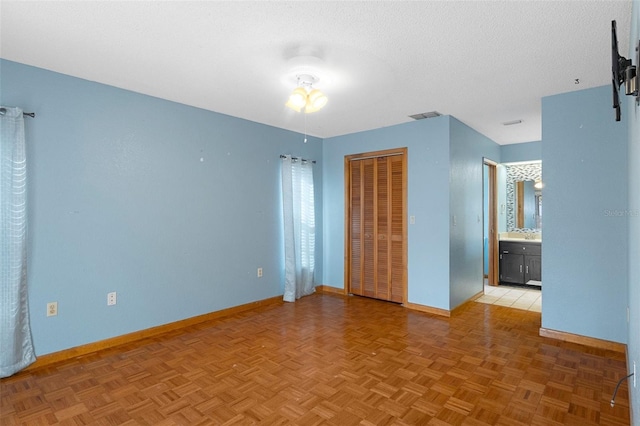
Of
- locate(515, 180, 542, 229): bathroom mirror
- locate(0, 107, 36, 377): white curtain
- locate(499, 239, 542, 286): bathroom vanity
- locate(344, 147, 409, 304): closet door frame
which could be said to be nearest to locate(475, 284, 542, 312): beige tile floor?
locate(499, 239, 542, 286): bathroom vanity

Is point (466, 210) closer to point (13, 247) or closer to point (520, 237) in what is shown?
point (520, 237)

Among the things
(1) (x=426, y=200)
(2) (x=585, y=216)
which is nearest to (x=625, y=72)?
(2) (x=585, y=216)

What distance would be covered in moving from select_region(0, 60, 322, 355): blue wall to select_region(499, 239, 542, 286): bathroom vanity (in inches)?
150

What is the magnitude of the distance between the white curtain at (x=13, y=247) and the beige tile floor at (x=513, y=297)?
487 centimetres

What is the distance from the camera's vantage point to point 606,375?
98.7 inches

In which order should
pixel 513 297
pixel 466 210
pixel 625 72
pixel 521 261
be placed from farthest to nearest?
pixel 521 261 → pixel 513 297 → pixel 466 210 → pixel 625 72

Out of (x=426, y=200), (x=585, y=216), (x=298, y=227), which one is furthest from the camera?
(x=298, y=227)

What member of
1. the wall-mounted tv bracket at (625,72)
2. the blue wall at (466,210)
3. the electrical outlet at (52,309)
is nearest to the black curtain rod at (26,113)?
the electrical outlet at (52,309)

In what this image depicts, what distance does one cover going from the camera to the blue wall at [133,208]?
2709 mm

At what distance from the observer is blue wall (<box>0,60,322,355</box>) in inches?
107

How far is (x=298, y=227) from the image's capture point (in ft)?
15.5

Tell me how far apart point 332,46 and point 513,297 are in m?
4.34

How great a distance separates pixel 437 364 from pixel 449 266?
60.0 inches

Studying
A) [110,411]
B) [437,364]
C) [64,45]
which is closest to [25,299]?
[110,411]
